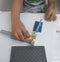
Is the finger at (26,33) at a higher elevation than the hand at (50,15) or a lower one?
lower

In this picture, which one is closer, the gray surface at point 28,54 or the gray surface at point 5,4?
the gray surface at point 28,54

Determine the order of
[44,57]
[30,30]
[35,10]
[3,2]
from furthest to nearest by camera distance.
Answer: [3,2]
[35,10]
[30,30]
[44,57]

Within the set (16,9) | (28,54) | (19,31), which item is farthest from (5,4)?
(28,54)

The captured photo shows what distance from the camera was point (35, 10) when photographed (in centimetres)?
79

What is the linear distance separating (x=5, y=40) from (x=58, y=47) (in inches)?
8.6

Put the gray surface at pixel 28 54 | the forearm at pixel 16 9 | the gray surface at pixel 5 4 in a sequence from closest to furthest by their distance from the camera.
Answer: the gray surface at pixel 28 54 < the forearm at pixel 16 9 < the gray surface at pixel 5 4

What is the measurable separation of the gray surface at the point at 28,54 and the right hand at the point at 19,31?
5cm

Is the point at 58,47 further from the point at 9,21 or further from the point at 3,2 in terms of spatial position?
the point at 3,2

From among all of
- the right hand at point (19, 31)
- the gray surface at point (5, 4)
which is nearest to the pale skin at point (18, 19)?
the right hand at point (19, 31)

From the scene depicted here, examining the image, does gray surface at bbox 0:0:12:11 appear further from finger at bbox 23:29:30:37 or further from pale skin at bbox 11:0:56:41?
finger at bbox 23:29:30:37

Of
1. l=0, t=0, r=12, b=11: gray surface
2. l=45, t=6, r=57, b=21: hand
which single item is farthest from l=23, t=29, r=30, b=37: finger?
l=0, t=0, r=12, b=11: gray surface

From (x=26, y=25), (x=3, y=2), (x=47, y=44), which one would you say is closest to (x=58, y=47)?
(x=47, y=44)

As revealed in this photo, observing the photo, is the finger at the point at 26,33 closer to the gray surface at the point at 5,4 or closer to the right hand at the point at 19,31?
the right hand at the point at 19,31

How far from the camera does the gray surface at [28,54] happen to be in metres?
0.57
